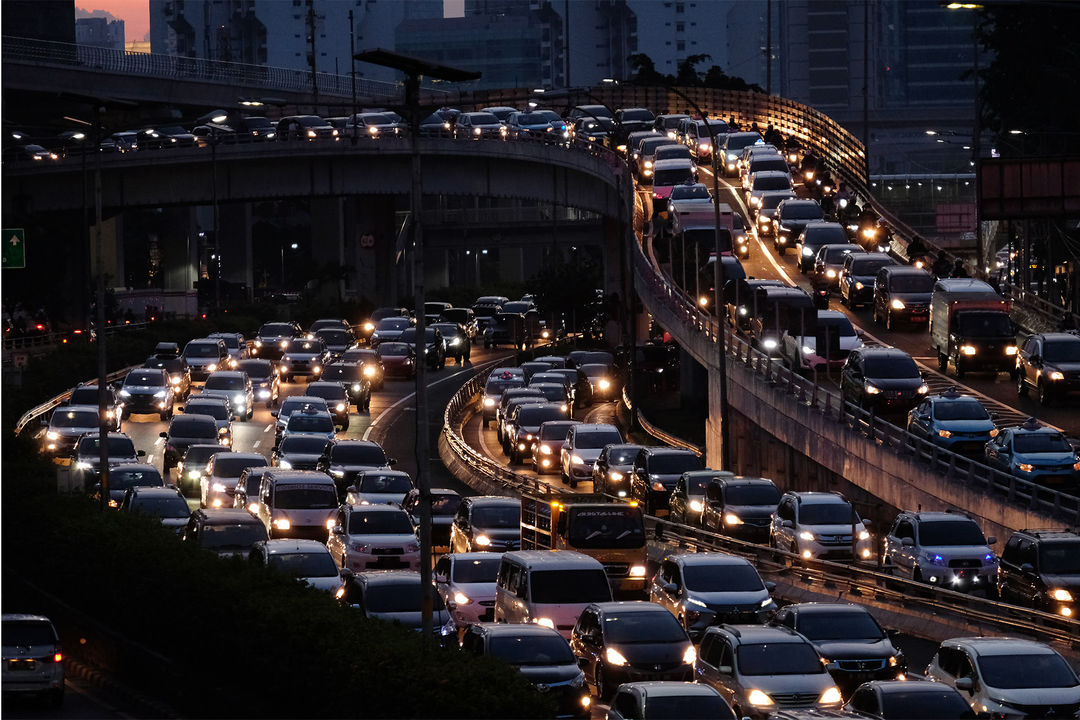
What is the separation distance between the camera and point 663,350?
8144cm

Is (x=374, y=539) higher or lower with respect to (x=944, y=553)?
→ higher

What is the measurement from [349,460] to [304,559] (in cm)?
1657

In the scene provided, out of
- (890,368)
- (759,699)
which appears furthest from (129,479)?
(759,699)

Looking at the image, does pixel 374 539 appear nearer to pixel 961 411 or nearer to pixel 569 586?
pixel 569 586

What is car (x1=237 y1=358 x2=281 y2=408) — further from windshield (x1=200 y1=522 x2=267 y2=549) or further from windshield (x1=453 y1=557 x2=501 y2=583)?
windshield (x1=453 y1=557 x2=501 y2=583)

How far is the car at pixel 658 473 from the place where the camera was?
1694 inches

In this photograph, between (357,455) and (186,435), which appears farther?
(186,435)

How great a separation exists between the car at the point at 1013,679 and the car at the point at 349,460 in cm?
2468

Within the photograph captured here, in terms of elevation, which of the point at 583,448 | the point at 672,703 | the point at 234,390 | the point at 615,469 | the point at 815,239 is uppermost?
the point at 815,239

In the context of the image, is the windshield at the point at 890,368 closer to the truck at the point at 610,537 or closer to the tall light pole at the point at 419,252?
the truck at the point at 610,537

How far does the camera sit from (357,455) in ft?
152

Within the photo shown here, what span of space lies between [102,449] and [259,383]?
27.9m

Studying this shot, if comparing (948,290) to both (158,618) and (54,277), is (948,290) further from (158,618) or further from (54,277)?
(54,277)

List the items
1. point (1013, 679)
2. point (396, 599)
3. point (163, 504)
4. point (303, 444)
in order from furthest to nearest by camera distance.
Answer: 1. point (303, 444)
2. point (163, 504)
3. point (396, 599)
4. point (1013, 679)
